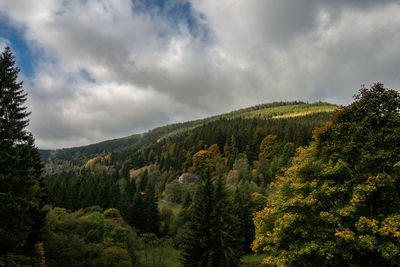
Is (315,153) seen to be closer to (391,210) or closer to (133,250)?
(391,210)

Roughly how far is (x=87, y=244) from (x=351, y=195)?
116ft

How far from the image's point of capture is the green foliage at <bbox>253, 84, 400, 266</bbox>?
10844mm

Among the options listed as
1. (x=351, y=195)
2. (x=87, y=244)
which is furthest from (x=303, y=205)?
(x=87, y=244)

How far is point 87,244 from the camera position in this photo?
3144 cm

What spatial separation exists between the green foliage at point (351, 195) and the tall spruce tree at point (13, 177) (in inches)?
673

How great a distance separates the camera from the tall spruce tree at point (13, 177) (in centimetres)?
1343

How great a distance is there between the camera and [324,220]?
40.9ft

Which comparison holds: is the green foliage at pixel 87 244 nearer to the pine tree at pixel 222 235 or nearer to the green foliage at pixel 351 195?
the pine tree at pixel 222 235

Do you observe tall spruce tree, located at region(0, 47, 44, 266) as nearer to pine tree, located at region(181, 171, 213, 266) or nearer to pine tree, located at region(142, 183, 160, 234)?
pine tree, located at region(181, 171, 213, 266)

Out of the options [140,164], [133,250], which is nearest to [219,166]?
[133,250]

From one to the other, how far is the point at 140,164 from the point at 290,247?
162 metres

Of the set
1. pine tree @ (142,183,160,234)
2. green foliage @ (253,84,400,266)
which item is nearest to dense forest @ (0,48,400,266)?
green foliage @ (253,84,400,266)

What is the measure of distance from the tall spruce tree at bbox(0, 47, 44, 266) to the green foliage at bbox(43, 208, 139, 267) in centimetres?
→ 754

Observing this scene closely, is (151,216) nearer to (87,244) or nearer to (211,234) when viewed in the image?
(87,244)
